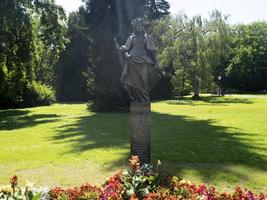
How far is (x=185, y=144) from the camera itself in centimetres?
1512

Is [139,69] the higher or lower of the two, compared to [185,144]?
higher

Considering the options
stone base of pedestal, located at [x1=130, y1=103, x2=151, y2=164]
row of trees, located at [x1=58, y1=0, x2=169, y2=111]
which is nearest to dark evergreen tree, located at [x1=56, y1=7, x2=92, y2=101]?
row of trees, located at [x1=58, y1=0, x2=169, y2=111]

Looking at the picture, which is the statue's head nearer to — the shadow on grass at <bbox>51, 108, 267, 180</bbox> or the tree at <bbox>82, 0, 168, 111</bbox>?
A: the shadow on grass at <bbox>51, 108, 267, 180</bbox>

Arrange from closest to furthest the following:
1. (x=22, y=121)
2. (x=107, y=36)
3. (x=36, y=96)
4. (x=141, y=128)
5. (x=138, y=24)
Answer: (x=141, y=128), (x=138, y=24), (x=22, y=121), (x=107, y=36), (x=36, y=96)

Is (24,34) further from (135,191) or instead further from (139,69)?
(135,191)

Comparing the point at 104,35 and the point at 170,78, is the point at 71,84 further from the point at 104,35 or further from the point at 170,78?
the point at 104,35

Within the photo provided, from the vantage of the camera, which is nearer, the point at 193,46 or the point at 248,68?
the point at 193,46

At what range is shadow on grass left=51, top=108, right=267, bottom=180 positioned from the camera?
38.8 feet

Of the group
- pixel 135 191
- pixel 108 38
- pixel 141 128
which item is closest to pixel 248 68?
pixel 108 38

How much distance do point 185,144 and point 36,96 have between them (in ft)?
116

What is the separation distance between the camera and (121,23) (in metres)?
30.6

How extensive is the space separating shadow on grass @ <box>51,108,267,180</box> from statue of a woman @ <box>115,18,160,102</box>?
7.17 ft

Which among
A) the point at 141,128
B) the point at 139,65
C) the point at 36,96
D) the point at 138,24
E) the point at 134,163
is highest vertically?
the point at 138,24

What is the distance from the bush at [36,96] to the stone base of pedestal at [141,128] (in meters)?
34.7
